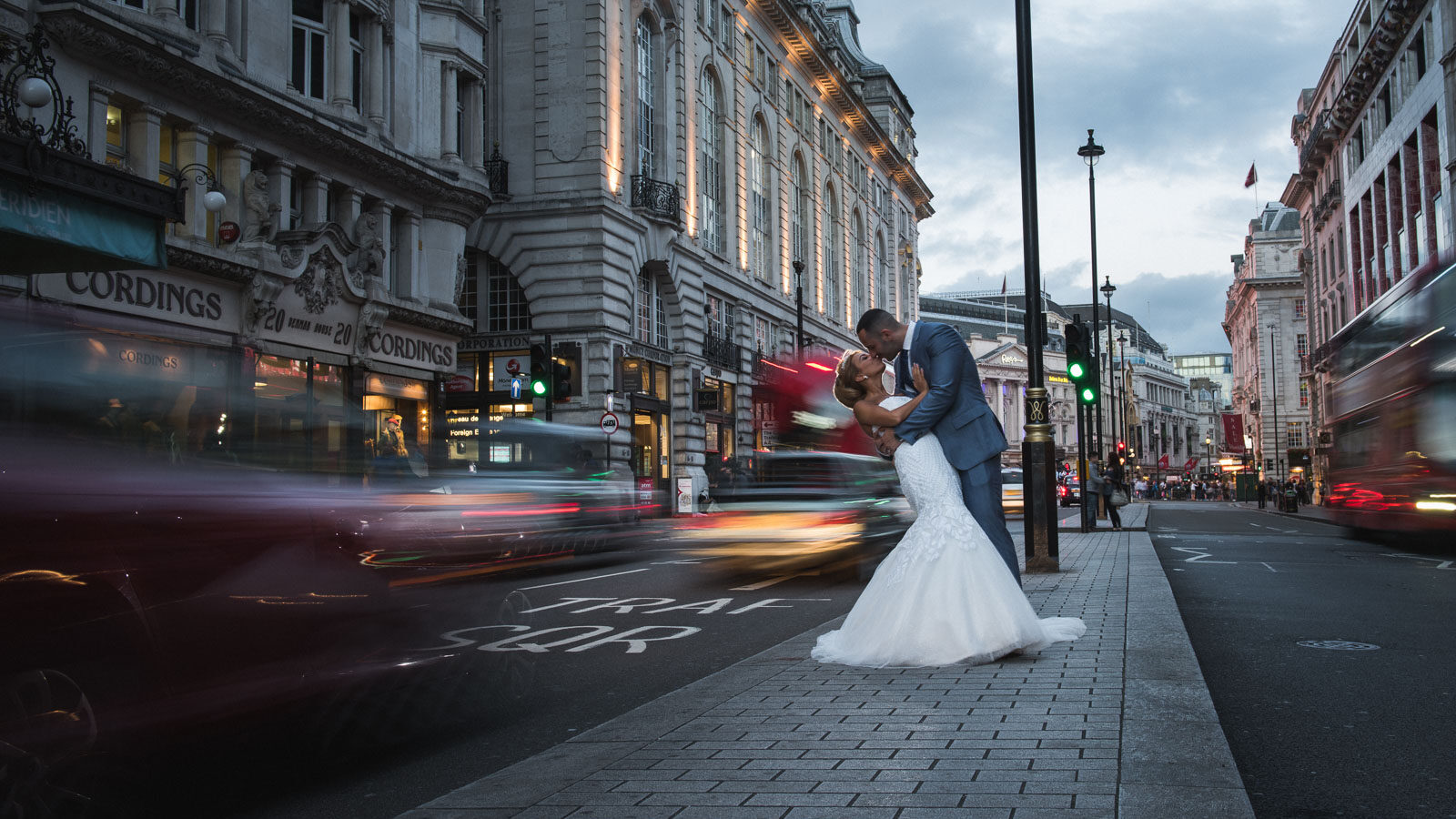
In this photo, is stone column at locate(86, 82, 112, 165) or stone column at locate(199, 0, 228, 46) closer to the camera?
stone column at locate(86, 82, 112, 165)

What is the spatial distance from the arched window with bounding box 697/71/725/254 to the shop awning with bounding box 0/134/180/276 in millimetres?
29551

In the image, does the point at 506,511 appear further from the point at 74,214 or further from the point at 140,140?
the point at 140,140

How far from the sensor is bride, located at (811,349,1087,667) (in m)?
6.31

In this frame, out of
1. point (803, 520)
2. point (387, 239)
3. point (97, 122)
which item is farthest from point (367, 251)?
point (803, 520)

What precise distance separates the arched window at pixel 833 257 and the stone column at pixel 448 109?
31.5m

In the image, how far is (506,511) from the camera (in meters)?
9.89

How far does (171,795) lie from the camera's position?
462 centimetres

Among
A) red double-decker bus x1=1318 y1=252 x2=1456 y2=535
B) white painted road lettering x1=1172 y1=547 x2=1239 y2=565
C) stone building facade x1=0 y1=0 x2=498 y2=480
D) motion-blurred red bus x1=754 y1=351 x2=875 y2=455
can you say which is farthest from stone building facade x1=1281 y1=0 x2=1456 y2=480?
stone building facade x1=0 y1=0 x2=498 y2=480

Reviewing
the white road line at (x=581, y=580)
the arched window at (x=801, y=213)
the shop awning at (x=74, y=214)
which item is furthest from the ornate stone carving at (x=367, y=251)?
the arched window at (x=801, y=213)

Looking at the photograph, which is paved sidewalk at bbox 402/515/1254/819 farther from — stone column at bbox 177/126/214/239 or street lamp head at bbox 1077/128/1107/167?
street lamp head at bbox 1077/128/1107/167

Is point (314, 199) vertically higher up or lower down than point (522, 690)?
higher up

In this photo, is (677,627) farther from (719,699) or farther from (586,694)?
(719,699)

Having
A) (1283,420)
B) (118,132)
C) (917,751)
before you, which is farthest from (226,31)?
(1283,420)

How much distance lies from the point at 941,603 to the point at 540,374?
46.2 ft
